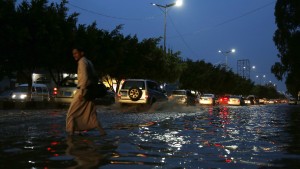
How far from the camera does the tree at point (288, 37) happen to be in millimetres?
54516

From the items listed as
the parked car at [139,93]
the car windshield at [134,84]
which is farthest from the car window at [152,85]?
the car windshield at [134,84]

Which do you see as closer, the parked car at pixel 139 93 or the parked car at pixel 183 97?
the parked car at pixel 139 93

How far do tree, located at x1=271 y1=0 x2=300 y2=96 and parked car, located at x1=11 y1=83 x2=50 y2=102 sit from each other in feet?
96.1

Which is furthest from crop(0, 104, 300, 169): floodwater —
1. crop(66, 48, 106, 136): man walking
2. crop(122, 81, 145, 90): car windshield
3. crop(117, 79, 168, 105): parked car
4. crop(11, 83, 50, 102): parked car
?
crop(11, 83, 50, 102): parked car

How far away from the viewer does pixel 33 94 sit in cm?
3575

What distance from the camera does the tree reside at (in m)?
54.5

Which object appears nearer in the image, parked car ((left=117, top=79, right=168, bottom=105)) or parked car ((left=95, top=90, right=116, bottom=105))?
parked car ((left=117, top=79, right=168, bottom=105))

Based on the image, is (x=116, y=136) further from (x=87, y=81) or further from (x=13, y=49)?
(x=13, y=49)

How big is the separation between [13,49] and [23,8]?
3.35 metres

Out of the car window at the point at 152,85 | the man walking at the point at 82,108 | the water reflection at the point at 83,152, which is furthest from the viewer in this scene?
the car window at the point at 152,85

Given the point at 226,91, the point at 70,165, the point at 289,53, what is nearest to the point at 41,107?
the point at 70,165

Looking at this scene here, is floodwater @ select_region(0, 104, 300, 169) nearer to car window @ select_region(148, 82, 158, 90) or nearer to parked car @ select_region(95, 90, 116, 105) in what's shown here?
car window @ select_region(148, 82, 158, 90)

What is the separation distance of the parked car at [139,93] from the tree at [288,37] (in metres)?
29.7

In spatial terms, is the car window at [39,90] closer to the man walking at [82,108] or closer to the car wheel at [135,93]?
the car wheel at [135,93]
